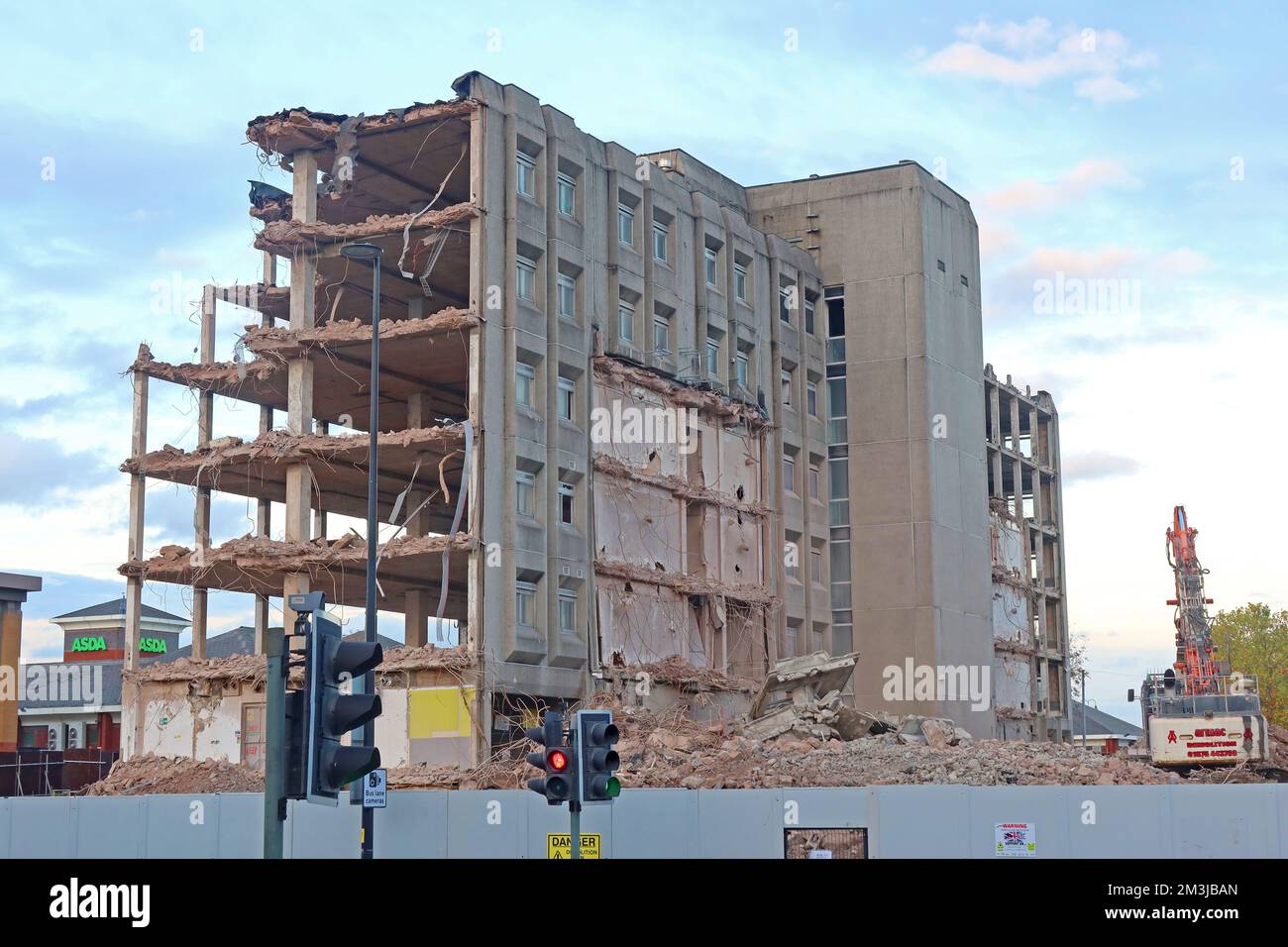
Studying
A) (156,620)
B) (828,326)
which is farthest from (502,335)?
(156,620)

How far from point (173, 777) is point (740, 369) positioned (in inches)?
915

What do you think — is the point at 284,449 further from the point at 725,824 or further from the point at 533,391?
the point at 725,824

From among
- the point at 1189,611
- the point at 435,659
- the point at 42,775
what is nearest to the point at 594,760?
the point at 435,659

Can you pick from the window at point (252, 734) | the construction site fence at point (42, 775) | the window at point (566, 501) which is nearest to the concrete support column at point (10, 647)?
the construction site fence at point (42, 775)

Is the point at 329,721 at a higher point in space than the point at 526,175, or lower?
lower

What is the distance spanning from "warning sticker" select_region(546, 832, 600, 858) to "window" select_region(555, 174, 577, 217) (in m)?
24.8

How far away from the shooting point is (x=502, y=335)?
149 feet

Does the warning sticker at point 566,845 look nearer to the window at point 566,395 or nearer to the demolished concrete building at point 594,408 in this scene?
the demolished concrete building at point 594,408

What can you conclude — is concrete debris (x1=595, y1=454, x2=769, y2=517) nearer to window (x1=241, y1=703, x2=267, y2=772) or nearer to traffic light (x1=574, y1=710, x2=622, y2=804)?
window (x1=241, y1=703, x2=267, y2=772)

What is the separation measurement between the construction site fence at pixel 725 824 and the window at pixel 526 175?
2143cm

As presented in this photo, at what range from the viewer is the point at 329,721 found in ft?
35.9

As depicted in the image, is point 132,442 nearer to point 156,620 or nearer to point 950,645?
point 950,645

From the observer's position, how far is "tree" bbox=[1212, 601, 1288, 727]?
11550cm

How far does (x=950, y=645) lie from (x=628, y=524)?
17000mm
